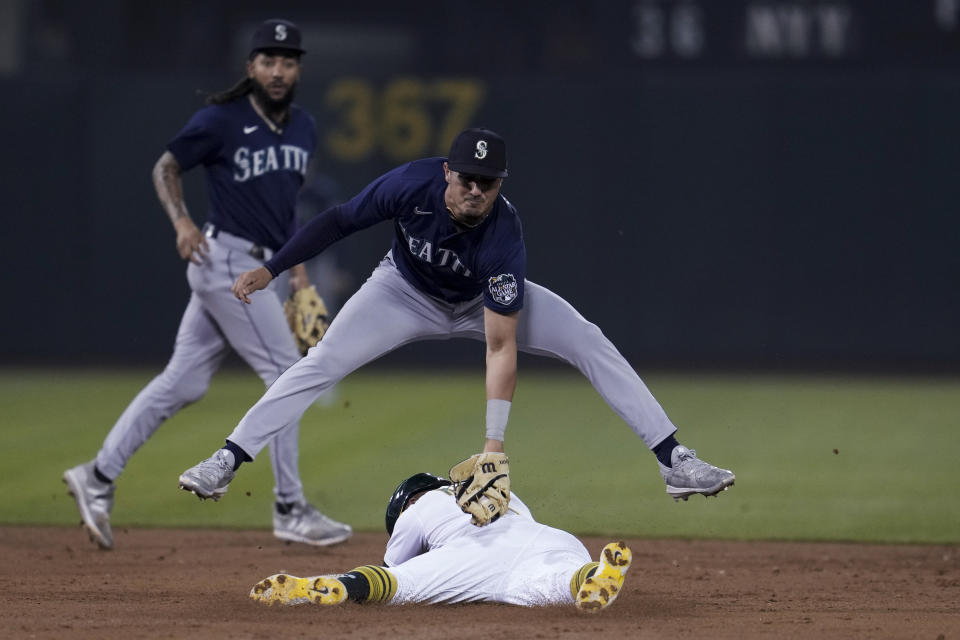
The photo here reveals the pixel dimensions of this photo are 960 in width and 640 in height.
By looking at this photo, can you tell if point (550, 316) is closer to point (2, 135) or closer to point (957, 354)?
point (957, 354)

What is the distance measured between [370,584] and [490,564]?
1.40ft

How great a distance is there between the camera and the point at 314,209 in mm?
12062

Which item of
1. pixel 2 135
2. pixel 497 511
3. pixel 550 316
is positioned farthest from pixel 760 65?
pixel 497 511

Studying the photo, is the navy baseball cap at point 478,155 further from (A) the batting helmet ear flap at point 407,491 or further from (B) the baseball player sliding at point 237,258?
(B) the baseball player sliding at point 237,258

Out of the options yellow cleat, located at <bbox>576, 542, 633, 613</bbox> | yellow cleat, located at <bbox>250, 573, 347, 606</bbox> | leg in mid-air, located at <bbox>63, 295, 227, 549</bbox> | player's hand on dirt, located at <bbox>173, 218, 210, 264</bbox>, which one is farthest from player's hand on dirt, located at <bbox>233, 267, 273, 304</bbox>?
yellow cleat, located at <bbox>576, 542, 633, 613</bbox>

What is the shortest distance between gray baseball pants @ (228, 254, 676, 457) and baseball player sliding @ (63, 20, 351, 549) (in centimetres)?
102

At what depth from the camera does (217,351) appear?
680cm

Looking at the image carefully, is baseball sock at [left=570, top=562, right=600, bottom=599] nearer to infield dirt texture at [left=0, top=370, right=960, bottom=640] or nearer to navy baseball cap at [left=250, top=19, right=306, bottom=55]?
infield dirt texture at [left=0, top=370, right=960, bottom=640]

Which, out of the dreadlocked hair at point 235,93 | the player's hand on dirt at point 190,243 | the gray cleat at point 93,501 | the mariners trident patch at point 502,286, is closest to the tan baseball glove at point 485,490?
the mariners trident patch at point 502,286

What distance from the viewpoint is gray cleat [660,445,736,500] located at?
17.7ft

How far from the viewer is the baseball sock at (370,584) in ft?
15.6

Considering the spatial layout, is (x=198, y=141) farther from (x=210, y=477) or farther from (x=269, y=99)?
(x=210, y=477)

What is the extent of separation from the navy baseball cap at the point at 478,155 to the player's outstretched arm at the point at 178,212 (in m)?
1.87

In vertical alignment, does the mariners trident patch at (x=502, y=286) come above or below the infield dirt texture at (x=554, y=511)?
above
